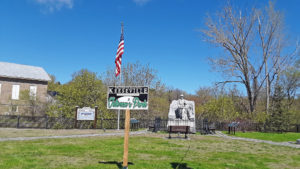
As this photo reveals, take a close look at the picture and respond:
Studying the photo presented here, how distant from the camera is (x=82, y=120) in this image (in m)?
20.2

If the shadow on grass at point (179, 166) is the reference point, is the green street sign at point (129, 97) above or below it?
above

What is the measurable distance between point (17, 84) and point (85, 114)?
21.4 meters

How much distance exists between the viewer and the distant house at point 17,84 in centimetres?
3231

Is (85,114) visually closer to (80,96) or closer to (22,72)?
(80,96)

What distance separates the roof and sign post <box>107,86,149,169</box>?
114 feet

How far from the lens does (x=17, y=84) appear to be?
34656mm

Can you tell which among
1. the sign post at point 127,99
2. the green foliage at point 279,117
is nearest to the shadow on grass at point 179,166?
the sign post at point 127,99

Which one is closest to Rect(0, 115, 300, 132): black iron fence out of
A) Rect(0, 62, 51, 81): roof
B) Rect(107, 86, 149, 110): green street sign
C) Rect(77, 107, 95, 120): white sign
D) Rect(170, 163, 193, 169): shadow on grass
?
Rect(77, 107, 95, 120): white sign

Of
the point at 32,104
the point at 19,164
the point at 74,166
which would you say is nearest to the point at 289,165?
the point at 74,166

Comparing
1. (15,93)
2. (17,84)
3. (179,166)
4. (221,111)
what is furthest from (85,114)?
(17,84)

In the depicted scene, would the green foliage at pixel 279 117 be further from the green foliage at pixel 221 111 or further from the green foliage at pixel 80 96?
the green foliage at pixel 80 96

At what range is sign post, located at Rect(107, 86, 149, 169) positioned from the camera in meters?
5.31

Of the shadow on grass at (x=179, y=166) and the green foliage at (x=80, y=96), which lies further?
the green foliage at (x=80, y=96)

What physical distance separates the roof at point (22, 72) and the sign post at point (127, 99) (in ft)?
114
